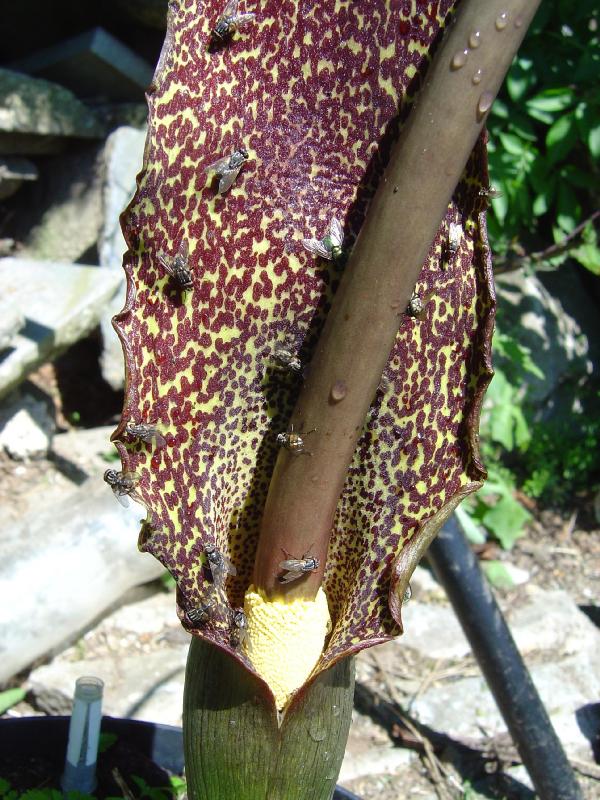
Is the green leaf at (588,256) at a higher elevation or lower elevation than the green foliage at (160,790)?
higher

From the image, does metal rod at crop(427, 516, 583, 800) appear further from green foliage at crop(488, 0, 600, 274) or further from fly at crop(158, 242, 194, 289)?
green foliage at crop(488, 0, 600, 274)

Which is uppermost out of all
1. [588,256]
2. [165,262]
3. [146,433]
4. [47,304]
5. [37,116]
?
[165,262]

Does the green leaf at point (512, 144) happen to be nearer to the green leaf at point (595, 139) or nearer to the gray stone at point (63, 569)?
the green leaf at point (595, 139)

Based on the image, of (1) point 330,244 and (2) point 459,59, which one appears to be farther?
(1) point 330,244

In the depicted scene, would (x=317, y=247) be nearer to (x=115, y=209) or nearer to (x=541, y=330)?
(x=115, y=209)

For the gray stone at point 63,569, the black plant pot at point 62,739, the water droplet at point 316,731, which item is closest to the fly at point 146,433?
the water droplet at point 316,731

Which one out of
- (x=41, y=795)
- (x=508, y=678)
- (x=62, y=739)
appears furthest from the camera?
(x=508, y=678)

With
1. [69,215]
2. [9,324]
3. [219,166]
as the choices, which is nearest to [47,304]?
[9,324]
